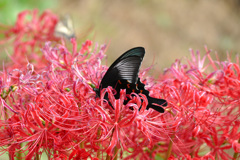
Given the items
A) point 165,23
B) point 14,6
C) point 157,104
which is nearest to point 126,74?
point 157,104

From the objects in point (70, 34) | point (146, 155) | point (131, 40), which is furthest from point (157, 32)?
point (146, 155)

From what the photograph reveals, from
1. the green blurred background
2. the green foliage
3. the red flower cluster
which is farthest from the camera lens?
the green blurred background

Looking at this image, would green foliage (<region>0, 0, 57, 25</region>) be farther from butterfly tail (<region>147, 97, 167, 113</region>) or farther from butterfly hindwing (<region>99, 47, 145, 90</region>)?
butterfly tail (<region>147, 97, 167, 113</region>)

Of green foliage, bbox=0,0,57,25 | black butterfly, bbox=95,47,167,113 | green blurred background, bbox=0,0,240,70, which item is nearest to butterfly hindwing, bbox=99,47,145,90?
black butterfly, bbox=95,47,167,113

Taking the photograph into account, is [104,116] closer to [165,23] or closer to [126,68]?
[126,68]

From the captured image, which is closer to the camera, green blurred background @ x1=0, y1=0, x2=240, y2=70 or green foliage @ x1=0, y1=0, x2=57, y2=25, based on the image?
green foliage @ x1=0, y1=0, x2=57, y2=25

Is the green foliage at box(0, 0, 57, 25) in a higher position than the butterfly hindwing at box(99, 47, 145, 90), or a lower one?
higher
